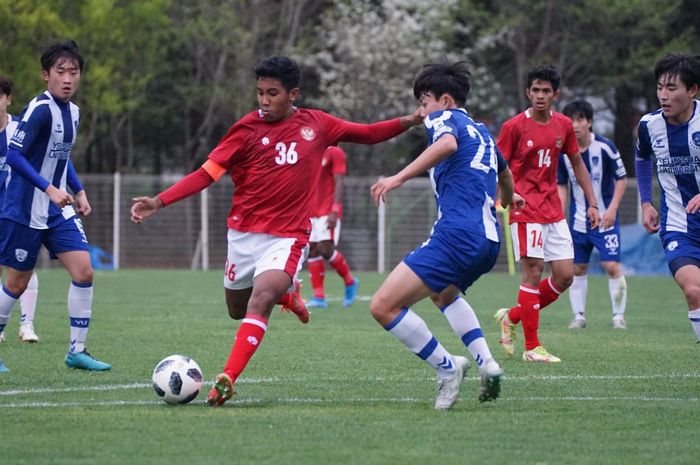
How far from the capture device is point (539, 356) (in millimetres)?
9430

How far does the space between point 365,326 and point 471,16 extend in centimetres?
2003

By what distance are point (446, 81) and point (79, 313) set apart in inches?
135

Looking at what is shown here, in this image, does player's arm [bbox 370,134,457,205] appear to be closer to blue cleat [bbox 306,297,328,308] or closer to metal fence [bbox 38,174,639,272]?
blue cleat [bbox 306,297,328,308]

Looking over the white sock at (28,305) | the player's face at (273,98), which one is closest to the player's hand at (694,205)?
the player's face at (273,98)

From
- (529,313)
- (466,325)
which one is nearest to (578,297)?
(529,313)

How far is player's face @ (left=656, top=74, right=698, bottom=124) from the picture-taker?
7.82 m

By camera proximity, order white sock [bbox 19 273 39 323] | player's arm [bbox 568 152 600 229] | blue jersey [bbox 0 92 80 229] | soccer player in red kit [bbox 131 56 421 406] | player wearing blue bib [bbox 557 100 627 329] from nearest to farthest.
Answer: soccer player in red kit [bbox 131 56 421 406] < blue jersey [bbox 0 92 80 229] < player's arm [bbox 568 152 600 229] < white sock [bbox 19 273 39 323] < player wearing blue bib [bbox 557 100 627 329]

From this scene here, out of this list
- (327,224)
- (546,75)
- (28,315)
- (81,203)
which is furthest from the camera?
(327,224)

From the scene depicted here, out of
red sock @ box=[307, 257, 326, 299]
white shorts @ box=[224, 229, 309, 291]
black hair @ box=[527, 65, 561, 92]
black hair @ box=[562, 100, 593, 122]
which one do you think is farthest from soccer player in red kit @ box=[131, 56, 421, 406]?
red sock @ box=[307, 257, 326, 299]

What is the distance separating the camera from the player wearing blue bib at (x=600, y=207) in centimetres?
1272

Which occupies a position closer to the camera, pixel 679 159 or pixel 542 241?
pixel 679 159

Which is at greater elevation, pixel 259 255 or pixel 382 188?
pixel 382 188

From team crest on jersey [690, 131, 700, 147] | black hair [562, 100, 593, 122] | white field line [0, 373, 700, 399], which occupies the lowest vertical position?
white field line [0, 373, 700, 399]

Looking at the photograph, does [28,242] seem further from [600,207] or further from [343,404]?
[600,207]
